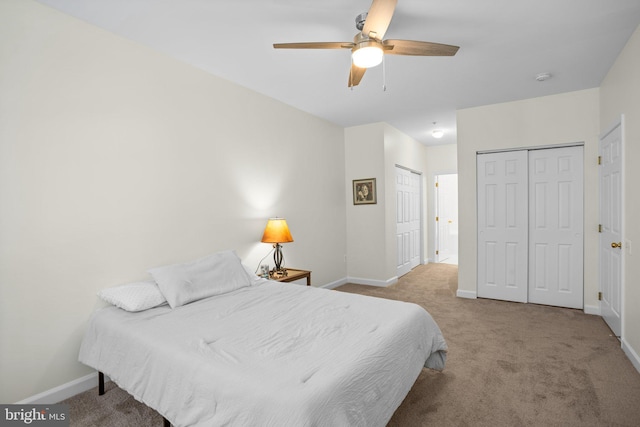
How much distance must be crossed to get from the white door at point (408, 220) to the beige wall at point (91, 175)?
9.86 feet

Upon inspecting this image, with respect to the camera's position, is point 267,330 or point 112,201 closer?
point 267,330

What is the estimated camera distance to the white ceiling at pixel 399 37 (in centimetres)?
227

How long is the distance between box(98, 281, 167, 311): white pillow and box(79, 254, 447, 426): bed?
42 mm

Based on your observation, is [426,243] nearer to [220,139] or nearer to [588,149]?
[588,149]

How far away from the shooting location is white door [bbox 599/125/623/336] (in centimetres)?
307

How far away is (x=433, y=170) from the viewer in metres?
7.27

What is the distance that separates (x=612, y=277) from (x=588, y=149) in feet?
5.11

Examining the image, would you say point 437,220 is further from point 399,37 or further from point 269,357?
point 269,357

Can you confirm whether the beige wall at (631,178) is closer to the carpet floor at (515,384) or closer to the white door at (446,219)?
the carpet floor at (515,384)

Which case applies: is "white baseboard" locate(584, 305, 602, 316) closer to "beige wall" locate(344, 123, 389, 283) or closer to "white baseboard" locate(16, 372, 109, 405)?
"beige wall" locate(344, 123, 389, 283)

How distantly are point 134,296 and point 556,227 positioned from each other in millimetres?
4736

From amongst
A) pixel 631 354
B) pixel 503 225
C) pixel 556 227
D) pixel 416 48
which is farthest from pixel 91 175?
pixel 556 227

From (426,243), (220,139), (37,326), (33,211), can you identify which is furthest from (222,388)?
(426,243)

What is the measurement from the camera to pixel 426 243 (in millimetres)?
7277
